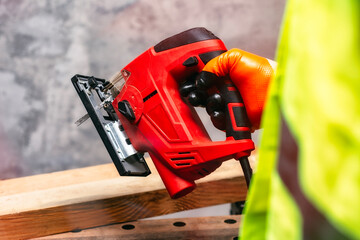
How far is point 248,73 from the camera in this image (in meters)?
1.06

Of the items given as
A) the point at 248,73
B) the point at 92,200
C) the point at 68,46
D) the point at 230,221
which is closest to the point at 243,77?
the point at 248,73

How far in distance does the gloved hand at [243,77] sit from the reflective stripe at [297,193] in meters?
0.76

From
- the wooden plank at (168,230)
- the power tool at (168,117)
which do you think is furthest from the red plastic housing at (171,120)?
the wooden plank at (168,230)

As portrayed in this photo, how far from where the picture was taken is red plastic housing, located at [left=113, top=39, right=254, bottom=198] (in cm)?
115

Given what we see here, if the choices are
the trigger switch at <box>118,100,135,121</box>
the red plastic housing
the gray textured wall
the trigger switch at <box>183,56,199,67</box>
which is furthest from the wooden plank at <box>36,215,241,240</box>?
the gray textured wall

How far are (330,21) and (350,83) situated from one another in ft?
0.15

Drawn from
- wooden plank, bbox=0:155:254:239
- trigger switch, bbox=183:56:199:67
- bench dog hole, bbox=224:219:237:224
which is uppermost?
trigger switch, bbox=183:56:199:67

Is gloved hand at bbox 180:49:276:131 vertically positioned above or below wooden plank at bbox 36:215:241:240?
above

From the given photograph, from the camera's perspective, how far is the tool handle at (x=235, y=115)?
3.58 feet

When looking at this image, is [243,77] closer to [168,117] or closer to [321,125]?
[168,117]

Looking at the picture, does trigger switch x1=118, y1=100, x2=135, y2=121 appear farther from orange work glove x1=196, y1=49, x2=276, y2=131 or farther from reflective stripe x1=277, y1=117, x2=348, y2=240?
reflective stripe x1=277, y1=117, x2=348, y2=240

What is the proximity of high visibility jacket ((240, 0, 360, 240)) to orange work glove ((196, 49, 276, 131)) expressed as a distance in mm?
750

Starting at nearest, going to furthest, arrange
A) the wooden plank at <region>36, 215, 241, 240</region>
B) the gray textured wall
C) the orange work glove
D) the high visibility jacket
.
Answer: the high visibility jacket < the orange work glove < the wooden plank at <region>36, 215, 241, 240</region> < the gray textured wall

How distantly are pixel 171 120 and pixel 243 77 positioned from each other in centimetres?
25
